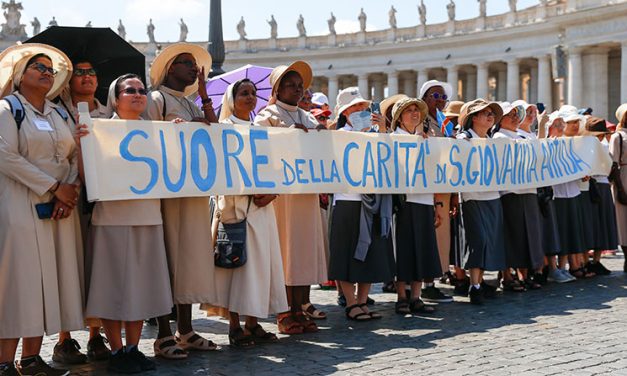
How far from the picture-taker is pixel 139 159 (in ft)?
23.2

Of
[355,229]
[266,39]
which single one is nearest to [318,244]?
[355,229]

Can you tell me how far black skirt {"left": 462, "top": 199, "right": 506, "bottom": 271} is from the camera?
10.5 meters

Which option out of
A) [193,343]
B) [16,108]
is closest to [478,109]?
[193,343]

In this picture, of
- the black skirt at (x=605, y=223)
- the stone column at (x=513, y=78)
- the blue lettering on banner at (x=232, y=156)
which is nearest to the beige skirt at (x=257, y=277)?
the blue lettering on banner at (x=232, y=156)

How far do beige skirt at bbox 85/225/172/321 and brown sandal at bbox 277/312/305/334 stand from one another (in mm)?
2069

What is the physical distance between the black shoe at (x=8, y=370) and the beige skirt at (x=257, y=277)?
1981 millimetres

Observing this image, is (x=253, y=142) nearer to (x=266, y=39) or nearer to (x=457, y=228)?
(x=457, y=228)

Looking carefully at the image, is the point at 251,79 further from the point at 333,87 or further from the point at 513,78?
the point at 333,87

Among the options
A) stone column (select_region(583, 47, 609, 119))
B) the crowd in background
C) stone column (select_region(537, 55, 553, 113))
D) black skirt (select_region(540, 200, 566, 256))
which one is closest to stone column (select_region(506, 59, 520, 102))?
stone column (select_region(537, 55, 553, 113))

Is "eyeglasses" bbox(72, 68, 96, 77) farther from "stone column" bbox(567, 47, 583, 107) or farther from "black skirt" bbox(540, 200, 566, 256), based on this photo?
"stone column" bbox(567, 47, 583, 107)

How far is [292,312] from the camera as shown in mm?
8773

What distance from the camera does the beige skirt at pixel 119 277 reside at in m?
6.78

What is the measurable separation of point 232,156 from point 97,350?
2181mm

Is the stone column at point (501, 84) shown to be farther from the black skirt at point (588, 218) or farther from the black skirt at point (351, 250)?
the black skirt at point (351, 250)
